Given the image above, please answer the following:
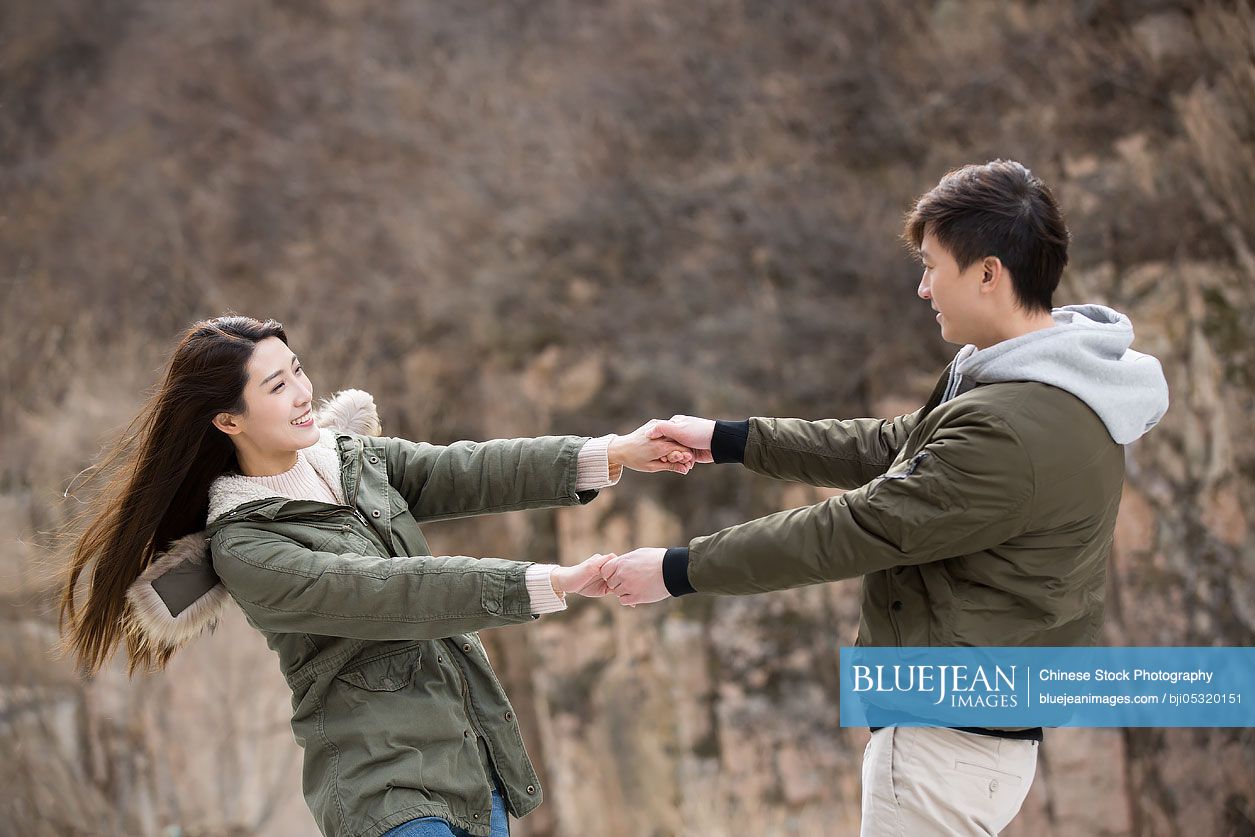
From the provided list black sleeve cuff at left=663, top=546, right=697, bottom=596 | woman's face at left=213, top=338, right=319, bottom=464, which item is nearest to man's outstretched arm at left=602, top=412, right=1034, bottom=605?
black sleeve cuff at left=663, top=546, right=697, bottom=596

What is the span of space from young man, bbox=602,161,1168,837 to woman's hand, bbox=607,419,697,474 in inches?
15.8

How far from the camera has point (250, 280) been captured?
685 centimetres

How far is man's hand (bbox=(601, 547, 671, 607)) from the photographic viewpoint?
1.86 meters

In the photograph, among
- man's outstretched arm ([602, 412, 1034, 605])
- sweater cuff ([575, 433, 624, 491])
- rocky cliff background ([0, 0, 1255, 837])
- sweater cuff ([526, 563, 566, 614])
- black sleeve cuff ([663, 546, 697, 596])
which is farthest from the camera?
rocky cliff background ([0, 0, 1255, 837])

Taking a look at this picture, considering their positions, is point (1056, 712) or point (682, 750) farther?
point (682, 750)

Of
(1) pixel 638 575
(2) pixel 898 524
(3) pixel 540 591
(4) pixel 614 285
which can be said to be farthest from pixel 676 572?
(4) pixel 614 285

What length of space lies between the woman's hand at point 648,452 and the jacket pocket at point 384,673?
557mm

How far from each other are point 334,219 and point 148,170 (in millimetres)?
1393

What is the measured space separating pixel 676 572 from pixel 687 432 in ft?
1.45

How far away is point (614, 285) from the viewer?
600 cm

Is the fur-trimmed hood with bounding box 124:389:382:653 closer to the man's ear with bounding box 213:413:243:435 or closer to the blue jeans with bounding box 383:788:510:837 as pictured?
the man's ear with bounding box 213:413:243:435

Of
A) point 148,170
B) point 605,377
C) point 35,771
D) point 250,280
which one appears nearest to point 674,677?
point 605,377

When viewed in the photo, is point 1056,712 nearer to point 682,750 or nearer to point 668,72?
point 682,750

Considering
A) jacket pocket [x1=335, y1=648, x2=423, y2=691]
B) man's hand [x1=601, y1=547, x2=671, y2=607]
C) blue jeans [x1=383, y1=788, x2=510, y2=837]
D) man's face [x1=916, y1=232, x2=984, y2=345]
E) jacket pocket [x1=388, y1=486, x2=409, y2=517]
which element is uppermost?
man's face [x1=916, y1=232, x2=984, y2=345]
